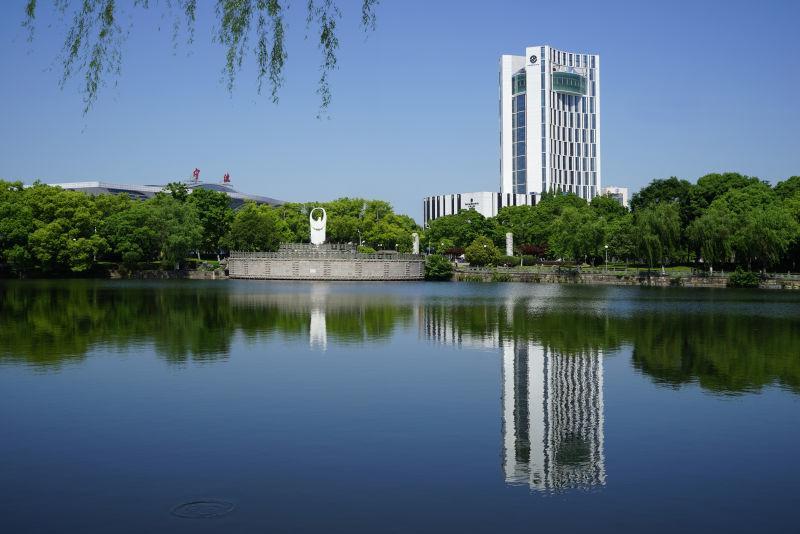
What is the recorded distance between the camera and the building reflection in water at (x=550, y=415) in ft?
40.1

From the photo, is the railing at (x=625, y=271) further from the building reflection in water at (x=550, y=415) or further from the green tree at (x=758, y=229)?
the building reflection in water at (x=550, y=415)

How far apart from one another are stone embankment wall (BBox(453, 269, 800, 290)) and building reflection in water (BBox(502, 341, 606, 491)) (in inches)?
2165

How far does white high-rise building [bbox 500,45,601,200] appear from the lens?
181 metres

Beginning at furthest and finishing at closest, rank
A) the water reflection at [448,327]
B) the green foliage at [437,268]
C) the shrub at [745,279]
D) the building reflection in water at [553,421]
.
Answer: the green foliage at [437,268], the shrub at [745,279], the water reflection at [448,327], the building reflection in water at [553,421]

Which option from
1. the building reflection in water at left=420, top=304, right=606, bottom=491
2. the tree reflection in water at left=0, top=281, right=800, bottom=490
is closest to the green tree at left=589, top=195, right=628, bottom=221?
the tree reflection in water at left=0, top=281, right=800, bottom=490

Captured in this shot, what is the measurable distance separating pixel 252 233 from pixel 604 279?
4951cm

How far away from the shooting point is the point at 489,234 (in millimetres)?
126062

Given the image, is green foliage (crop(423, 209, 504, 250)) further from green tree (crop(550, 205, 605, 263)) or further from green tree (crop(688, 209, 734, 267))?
green tree (crop(688, 209, 734, 267))

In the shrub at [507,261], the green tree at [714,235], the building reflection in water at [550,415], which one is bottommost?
the building reflection in water at [550,415]

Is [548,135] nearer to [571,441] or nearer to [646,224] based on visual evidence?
[646,224]

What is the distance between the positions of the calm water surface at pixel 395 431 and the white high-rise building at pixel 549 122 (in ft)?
511

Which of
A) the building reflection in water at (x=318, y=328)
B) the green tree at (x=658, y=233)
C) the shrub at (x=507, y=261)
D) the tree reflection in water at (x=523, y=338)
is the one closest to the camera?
the tree reflection in water at (x=523, y=338)

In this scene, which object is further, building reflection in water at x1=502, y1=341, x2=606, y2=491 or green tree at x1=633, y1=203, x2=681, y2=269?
green tree at x1=633, y1=203, x2=681, y2=269

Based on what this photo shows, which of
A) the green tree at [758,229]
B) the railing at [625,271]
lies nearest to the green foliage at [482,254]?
the railing at [625,271]
